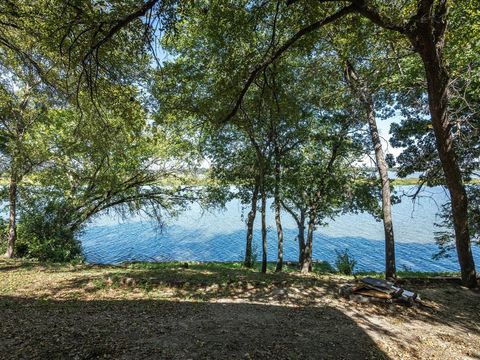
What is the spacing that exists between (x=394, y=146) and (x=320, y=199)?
158 inches

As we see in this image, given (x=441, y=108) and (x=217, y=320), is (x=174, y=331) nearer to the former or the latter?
(x=217, y=320)

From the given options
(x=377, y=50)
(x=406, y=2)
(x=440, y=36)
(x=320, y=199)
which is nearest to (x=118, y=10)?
(x=406, y=2)

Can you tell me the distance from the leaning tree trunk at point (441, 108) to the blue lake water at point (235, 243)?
10.4 meters

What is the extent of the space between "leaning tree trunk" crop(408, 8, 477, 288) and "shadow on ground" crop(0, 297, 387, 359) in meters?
4.31

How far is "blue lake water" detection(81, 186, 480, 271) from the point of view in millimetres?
20766

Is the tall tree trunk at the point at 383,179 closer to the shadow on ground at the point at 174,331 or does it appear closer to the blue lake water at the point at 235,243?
the shadow on ground at the point at 174,331

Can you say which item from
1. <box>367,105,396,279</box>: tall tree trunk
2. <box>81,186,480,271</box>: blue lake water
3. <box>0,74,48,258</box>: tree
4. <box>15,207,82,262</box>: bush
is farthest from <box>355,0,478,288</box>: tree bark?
<box>15,207,82,262</box>: bush

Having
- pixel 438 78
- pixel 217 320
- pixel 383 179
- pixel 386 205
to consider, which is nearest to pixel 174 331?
pixel 217 320

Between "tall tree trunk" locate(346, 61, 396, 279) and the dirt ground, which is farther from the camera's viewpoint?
"tall tree trunk" locate(346, 61, 396, 279)

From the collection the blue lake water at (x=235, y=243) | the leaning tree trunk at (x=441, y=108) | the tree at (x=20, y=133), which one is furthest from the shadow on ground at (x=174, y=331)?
the blue lake water at (x=235, y=243)

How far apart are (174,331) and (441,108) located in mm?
6662

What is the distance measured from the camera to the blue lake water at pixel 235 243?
20766 millimetres

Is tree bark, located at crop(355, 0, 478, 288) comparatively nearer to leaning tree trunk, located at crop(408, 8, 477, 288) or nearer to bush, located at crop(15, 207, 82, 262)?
leaning tree trunk, located at crop(408, 8, 477, 288)

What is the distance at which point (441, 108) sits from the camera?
5699 mm
